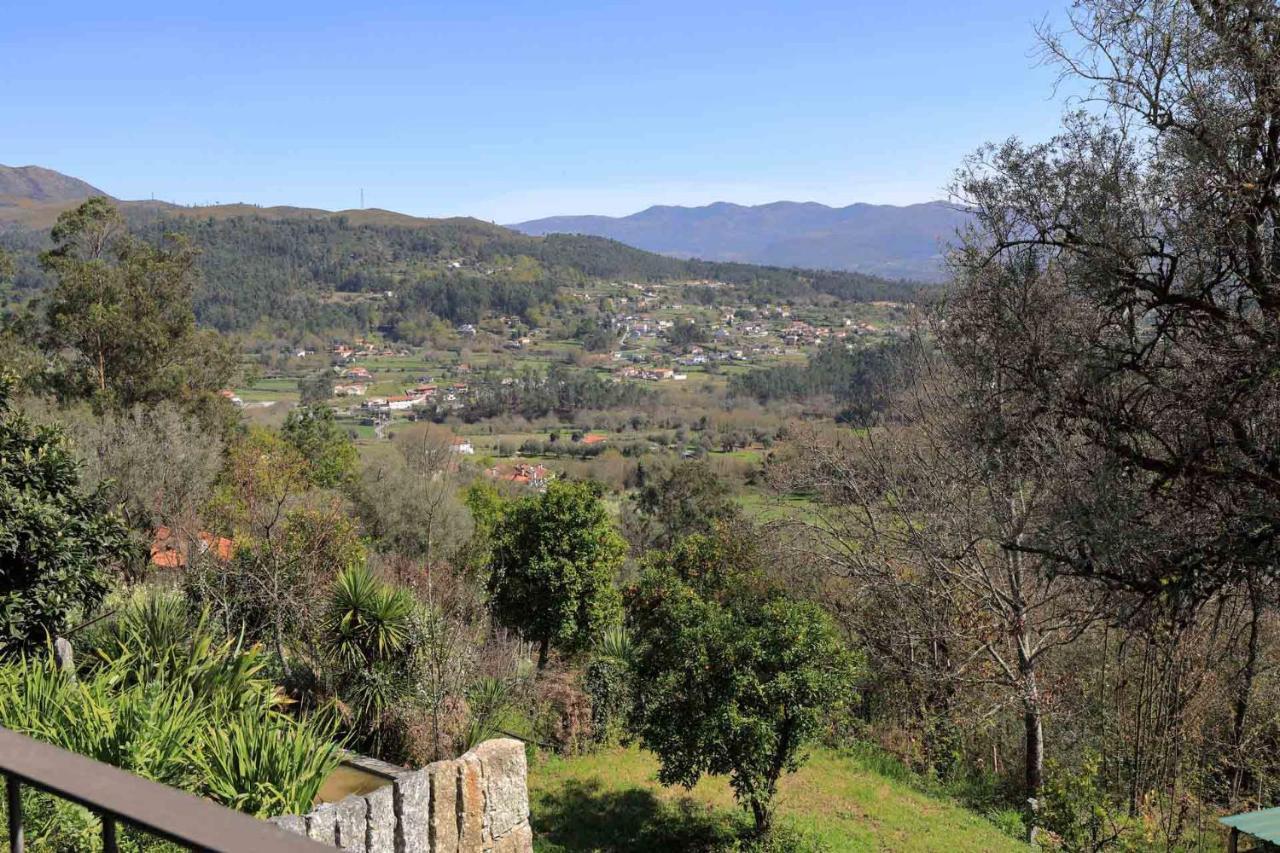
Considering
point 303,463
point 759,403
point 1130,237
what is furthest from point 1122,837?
point 759,403

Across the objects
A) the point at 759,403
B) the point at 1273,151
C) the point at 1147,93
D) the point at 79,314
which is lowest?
the point at 759,403

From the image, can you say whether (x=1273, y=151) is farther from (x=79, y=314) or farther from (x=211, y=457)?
(x=79, y=314)

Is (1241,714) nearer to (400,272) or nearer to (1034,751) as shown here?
(1034,751)

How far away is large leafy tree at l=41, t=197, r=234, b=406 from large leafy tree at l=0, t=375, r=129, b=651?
12.9 m

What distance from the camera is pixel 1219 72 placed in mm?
4801

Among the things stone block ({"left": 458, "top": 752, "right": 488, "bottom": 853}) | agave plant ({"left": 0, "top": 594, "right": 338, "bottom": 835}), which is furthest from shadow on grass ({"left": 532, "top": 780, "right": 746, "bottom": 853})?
agave plant ({"left": 0, "top": 594, "right": 338, "bottom": 835})

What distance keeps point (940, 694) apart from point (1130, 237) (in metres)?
9.16

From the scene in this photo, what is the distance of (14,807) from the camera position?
1.22m

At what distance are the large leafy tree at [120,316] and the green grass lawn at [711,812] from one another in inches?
610

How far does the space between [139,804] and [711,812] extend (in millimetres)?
9097

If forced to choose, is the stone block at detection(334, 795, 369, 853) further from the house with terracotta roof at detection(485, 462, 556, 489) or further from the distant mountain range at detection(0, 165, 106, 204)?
the distant mountain range at detection(0, 165, 106, 204)

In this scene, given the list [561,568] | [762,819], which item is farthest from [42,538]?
[762,819]

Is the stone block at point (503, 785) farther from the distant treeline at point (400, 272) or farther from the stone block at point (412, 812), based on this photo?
the distant treeline at point (400, 272)

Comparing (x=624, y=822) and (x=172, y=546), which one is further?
(x=172, y=546)
